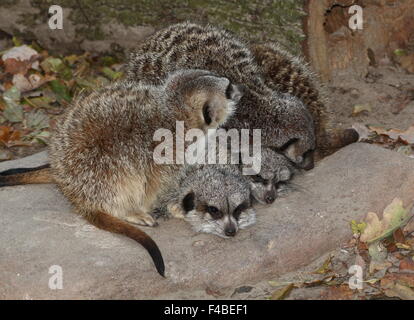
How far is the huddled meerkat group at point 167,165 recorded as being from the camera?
3537mm

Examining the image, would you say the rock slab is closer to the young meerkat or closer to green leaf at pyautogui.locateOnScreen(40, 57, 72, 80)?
the young meerkat

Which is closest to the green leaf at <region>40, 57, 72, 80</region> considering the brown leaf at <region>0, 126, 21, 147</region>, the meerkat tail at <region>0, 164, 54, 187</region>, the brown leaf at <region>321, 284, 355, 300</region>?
the brown leaf at <region>0, 126, 21, 147</region>

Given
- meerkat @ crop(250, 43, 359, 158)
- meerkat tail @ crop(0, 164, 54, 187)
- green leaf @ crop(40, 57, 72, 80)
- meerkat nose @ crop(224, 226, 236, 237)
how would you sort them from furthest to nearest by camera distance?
green leaf @ crop(40, 57, 72, 80) < meerkat @ crop(250, 43, 359, 158) < meerkat tail @ crop(0, 164, 54, 187) < meerkat nose @ crop(224, 226, 236, 237)

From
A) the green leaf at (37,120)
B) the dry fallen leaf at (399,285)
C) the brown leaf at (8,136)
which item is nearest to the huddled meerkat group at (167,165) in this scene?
the dry fallen leaf at (399,285)

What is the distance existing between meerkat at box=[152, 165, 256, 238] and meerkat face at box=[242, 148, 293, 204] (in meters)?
0.10

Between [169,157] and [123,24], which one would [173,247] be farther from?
[123,24]

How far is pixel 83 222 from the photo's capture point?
3.66m

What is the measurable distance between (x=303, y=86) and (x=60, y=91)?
2.18 meters

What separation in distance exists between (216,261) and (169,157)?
0.62 m

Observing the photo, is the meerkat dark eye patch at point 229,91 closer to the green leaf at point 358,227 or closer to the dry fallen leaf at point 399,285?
the green leaf at point 358,227

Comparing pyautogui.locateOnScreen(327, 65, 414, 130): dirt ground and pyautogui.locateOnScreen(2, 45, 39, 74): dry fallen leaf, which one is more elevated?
pyautogui.locateOnScreen(2, 45, 39, 74): dry fallen leaf

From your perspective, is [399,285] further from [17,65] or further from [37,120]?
[17,65]

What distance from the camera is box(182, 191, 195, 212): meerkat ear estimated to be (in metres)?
3.62

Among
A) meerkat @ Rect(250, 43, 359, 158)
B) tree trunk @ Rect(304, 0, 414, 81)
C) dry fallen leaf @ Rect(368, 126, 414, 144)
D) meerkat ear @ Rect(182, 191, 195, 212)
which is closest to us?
meerkat ear @ Rect(182, 191, 195, 212)
